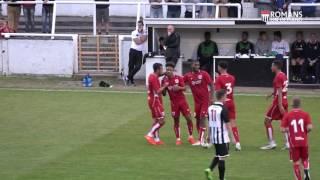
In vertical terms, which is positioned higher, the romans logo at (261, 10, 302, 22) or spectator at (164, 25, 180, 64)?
the romans logo at (261, 10, 302, 22)

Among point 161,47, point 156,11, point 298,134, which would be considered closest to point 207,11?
point 156,11

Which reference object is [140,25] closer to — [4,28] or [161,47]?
[161,47]

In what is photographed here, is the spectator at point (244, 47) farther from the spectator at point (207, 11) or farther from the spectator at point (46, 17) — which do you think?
the spectator at point (46, 17)

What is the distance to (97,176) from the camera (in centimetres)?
1527

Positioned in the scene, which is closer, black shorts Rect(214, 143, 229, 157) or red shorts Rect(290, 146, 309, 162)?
red shorts Rect(290, 146, 309, 162)

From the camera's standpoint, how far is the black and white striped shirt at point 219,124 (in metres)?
14.9

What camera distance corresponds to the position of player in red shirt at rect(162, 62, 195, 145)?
61.5ft

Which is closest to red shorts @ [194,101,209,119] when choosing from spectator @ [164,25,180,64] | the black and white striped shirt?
the black and white striped shirt

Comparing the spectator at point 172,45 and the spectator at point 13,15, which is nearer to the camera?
the spectator at point 172,45

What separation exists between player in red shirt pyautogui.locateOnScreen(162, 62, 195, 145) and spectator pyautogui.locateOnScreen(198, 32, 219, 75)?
10874 mm

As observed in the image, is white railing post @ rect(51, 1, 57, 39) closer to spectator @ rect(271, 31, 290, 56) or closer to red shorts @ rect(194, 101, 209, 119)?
spectator @ rect(271, 31, 290, 56)

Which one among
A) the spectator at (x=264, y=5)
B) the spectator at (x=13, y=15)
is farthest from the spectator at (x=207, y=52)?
the spectator at (x=13, y=15)

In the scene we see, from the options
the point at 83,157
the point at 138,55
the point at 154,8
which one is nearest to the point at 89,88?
the point at 138,55

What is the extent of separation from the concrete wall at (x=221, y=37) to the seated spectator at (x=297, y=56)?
104 centimetres
